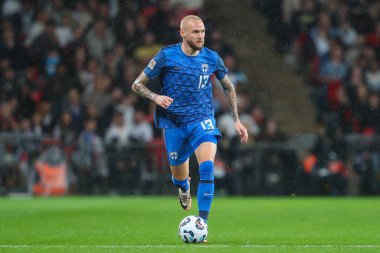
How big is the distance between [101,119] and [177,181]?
9.33 metres

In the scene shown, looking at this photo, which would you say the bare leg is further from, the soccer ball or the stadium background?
the stadium background

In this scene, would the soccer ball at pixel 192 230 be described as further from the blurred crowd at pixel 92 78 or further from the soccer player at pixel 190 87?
the blurred crowd at pixel 92 78

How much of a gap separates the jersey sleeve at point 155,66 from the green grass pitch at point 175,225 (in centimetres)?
178

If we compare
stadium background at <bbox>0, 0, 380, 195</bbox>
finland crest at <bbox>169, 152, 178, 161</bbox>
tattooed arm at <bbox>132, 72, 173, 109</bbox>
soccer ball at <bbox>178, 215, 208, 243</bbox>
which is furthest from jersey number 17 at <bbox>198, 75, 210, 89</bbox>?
stadium background at <bbox>0, 0, 380, 195</bbox>

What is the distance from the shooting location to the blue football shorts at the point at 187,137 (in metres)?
10.9

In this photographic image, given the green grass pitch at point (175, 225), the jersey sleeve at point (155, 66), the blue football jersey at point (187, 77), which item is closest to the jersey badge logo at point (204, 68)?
the blue football jersey at point (187, 77)

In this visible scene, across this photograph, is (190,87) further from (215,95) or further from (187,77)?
(215,95)

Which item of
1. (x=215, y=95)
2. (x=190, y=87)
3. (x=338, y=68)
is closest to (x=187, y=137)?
(x=190, y=87)

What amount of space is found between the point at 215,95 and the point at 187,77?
10.7 meters

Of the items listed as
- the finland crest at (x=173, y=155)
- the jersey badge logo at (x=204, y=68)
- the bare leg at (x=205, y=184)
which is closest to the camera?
the bare leg at (x=205, y=184)

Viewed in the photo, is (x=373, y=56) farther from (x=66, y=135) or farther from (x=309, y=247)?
(x=309, y=247)

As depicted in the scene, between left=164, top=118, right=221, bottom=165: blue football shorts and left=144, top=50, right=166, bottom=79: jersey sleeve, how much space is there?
695 mm

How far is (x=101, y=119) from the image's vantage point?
2170 centimetres

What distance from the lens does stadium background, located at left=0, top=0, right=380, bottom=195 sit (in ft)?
67.8
